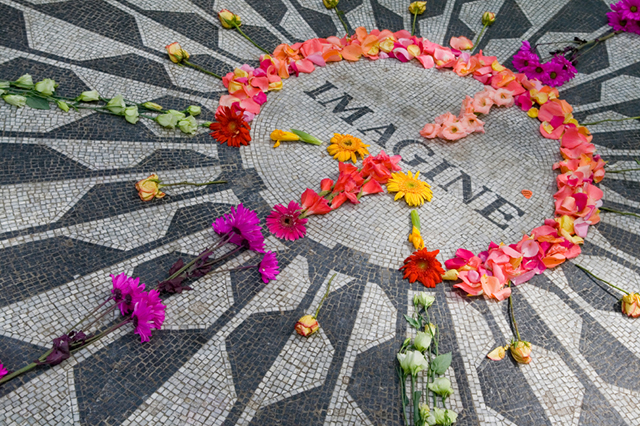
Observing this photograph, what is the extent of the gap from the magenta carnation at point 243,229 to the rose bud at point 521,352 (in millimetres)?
1775

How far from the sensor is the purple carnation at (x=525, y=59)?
17.4ft

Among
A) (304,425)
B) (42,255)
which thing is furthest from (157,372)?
(42,255)

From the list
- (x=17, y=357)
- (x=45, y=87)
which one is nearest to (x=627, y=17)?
(x=45, y=87)

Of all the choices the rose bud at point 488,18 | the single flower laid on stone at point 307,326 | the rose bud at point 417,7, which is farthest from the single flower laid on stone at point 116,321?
the rose bud at point 488,18

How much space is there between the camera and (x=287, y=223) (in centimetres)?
392

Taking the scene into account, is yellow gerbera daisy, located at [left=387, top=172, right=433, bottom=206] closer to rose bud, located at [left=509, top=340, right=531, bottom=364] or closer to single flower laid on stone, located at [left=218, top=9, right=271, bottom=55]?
rose bud, located at [left=509, top=340, right=531, bottom=364]

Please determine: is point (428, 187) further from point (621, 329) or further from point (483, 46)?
point (483, 46)

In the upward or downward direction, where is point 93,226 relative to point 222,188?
downward

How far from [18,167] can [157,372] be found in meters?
1.99

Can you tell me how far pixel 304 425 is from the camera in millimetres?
3006

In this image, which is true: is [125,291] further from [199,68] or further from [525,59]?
[525,59]

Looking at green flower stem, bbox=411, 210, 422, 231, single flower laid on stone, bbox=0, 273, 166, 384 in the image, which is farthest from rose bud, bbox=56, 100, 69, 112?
green flower stem, bbox=411, 210, 422, 231

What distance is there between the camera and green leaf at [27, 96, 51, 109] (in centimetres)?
444

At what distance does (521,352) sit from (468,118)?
2.30 m
